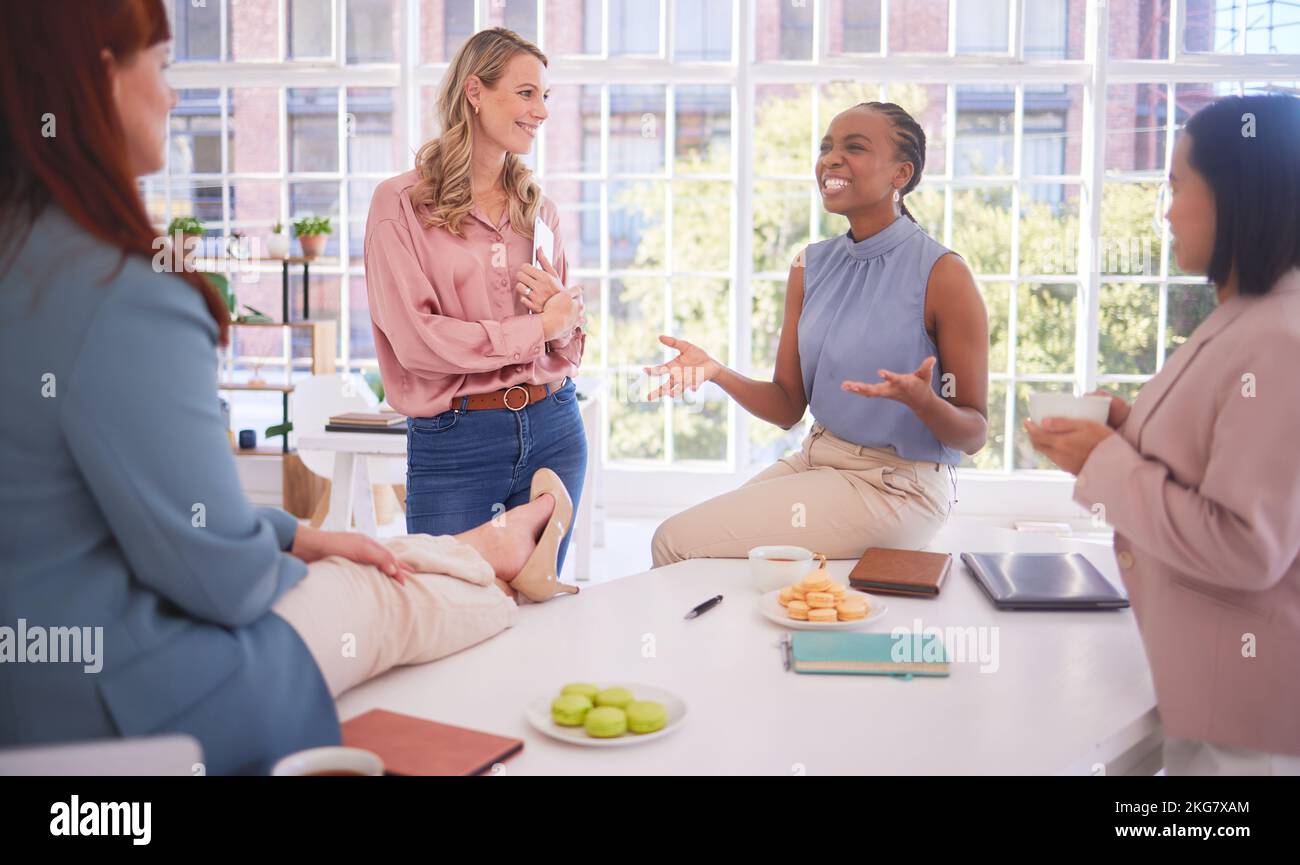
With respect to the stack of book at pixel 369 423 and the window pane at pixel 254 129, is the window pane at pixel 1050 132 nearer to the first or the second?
the stack of book at pixel 369 423

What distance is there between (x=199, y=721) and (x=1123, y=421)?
135 cm

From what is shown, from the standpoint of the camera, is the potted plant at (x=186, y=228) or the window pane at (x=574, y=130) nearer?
the potted plant at (x=186, y=228)

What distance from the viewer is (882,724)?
1.35 metres

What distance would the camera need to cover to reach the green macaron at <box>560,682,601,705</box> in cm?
133

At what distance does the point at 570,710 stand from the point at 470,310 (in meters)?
1.39

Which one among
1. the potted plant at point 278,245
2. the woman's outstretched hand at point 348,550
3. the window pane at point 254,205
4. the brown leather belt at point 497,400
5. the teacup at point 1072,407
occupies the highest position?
the window pane at point 254,205

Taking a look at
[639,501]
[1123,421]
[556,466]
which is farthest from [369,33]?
[1123,421]

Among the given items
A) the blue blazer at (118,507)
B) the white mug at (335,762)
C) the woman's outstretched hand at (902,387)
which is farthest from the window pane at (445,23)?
the white mug at (335,762)

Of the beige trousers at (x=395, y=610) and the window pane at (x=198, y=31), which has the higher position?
the window pane at (x=198, y=31)

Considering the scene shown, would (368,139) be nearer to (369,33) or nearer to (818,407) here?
(369,33)

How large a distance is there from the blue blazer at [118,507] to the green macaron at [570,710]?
0.31m

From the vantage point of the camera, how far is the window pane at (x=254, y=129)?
5875 mm

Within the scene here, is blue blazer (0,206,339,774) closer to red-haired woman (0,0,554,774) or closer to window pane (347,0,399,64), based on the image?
red-haired woman (0,0,554,774)

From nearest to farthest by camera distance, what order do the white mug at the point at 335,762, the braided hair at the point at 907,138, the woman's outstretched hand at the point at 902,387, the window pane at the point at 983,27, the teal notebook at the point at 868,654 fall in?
the white mug at the point at 335,762 < the teal notebook at the point at 868,654 < the woman's outstretched hand at the point at 902,387 < the braided hair at the point at 907,138 < the window pane at the point at 983,27
